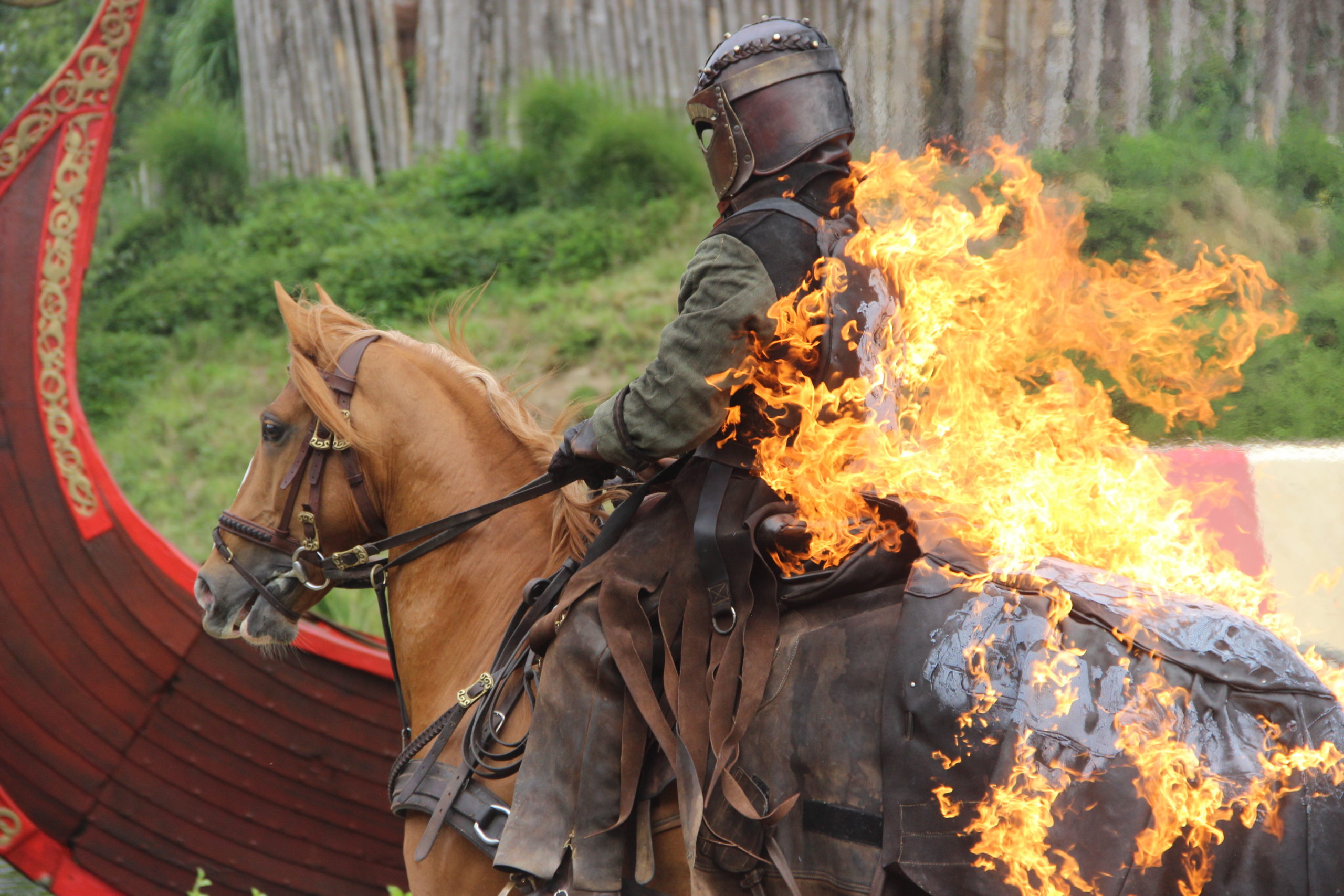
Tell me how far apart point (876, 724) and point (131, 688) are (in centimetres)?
340

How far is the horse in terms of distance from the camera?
1.86 meters

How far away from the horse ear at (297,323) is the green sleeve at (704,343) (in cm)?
115

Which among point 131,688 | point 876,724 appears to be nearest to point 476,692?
point 876,724

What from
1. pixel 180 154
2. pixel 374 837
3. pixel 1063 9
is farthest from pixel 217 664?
pixel 180 154

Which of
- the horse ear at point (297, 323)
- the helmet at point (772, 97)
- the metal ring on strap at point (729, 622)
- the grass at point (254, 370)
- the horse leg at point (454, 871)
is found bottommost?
the grass at point (254, 370)

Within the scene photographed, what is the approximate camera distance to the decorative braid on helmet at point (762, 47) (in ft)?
8.33

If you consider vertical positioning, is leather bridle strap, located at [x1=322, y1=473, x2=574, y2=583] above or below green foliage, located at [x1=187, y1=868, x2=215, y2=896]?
above

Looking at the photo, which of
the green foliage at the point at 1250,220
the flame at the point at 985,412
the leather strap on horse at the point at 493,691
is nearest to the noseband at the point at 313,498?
the leather strap on horse at the point at 493,691

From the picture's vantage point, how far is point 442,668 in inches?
118

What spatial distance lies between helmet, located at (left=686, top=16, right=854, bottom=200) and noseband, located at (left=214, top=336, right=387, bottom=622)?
1.26 m

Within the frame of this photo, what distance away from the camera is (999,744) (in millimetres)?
2031

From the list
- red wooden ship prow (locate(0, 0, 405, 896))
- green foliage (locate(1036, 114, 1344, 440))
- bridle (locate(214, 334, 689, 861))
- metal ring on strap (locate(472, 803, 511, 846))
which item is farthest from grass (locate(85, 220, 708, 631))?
metal ring on strap (locate(472, 803, 511, 846))

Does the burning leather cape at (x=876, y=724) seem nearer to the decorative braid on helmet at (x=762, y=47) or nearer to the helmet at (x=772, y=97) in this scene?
the helmet at (x=772, y=97)

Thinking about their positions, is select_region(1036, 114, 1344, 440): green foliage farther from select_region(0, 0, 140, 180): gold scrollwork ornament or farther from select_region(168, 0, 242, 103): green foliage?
select_region(168, 0, 242, 103): green foliage
